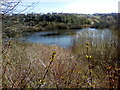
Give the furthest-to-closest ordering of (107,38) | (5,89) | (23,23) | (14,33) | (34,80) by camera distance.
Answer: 1. (107,38)
2. (23,23)
3. (14,33)
4. (34,80)
5. (5,89)

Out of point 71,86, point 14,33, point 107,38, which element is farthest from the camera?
point 107,38

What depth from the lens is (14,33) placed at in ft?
11.4

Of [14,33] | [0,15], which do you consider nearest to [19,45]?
[14,33]

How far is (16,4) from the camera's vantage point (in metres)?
2.09

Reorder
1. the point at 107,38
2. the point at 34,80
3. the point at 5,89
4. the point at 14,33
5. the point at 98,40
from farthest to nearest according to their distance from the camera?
the point at 98,40 < the point at 107,38 < the point at 14,33 < the point at 34,80 < the point at 5,89

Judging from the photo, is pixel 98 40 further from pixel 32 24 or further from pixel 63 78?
pixel 63 78

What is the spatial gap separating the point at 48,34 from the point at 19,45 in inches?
419

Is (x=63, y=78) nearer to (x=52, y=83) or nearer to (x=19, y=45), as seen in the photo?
(x=52, y=83)

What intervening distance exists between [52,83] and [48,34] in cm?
1275

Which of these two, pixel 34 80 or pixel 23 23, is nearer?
pixel 34 80

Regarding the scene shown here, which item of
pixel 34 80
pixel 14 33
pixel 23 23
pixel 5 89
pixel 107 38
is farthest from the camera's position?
pixel 107 38

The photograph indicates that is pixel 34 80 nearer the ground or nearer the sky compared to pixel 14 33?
nearer the ground

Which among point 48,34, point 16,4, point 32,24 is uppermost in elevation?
point 16,4

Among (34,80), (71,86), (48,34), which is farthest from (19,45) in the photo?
(48,34)
